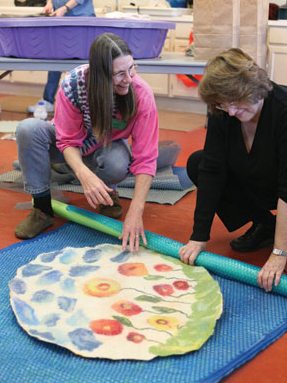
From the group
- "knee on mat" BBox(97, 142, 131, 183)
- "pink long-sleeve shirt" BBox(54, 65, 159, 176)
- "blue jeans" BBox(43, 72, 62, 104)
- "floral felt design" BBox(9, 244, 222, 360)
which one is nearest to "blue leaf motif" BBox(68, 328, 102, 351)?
"floral felt design" BBox(9, 244, 222, 360)

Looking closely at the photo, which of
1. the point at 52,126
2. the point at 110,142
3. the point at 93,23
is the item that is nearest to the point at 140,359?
A: the point at 110,142

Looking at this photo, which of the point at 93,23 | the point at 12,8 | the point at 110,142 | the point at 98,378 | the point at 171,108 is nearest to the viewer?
the point at 98,378

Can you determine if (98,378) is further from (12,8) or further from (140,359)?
(12,8)

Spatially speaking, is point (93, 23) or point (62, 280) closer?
point (62, 280)

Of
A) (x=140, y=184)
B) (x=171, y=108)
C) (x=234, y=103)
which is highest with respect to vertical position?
(x=234, y=103)

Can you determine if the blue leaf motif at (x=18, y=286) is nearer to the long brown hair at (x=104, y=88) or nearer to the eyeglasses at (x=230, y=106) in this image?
the long brown hair at (x=104, y=88)

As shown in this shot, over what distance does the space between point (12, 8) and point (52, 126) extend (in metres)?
3.68

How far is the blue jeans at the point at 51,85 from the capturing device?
13.2 ft

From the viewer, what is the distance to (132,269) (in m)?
1.49

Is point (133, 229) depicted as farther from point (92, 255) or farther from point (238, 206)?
point (238, 206)

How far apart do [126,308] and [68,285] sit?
0.61 feet

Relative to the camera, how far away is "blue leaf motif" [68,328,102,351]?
1136 mm

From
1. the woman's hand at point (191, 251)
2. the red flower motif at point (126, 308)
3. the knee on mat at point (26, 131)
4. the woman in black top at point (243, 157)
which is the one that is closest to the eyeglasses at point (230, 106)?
the woman in black top at point (243, 157)

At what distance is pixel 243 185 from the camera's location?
1586mm
